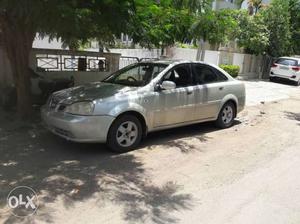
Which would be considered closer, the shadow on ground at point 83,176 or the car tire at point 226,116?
the shadow on ground at point 83,176

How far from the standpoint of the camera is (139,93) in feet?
21.8

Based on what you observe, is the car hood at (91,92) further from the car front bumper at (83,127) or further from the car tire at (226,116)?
the car tire at (226,116)

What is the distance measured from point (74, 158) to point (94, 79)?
5.56m

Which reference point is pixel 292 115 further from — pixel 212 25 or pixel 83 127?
pixel 83 127

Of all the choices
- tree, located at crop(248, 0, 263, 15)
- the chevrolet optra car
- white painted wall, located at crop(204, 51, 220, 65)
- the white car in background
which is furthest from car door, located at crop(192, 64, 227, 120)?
tree, located at crop(248, 0, 263, 15)

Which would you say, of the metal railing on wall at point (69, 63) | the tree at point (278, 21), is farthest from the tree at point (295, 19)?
the metal railing on wall at point (69, 63)

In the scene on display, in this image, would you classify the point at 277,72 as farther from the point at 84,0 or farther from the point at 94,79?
the point at 84,0

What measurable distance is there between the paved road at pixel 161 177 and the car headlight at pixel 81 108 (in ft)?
2.29

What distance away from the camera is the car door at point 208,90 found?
25.4 ft

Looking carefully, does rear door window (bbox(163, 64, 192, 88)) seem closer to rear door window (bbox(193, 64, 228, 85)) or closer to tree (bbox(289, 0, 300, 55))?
rear door window (bbox(193, 64, 228, 85))

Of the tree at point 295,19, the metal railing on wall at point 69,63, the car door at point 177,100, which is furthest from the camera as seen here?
the tree at point 295,19

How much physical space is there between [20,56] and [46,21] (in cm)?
257

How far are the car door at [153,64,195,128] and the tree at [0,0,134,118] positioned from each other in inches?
55.9

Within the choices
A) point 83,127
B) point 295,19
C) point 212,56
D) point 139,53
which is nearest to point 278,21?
point 295,19
